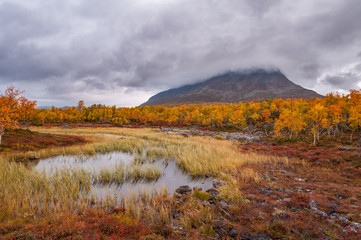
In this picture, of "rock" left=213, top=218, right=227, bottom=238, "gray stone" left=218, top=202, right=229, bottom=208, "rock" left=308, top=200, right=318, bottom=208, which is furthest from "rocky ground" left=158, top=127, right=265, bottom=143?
"rock" left=213, top=218, right=227, bottom=238

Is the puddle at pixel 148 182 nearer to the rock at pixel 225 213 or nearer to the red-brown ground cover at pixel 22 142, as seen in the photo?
the rock at pixel 225 213

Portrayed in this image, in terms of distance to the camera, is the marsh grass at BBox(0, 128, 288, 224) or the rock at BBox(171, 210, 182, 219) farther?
the rock at BBox(171, 210, 182, 219)

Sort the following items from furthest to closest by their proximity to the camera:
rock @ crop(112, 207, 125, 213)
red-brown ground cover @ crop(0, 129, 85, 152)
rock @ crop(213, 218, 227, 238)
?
red-brown ground cover @ crop(0, 129, 85, 152) < rock @ crop(112, 207, 125, 213) < rock @ crop(213, 218, 227, 238)

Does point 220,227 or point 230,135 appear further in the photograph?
point 230,135

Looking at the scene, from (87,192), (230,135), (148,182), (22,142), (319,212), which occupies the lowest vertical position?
(230,135)

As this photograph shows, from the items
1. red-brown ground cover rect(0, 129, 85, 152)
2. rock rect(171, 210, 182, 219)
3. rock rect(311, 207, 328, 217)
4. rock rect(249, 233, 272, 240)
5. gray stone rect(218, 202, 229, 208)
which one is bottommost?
rock rect(171, 210, 182, 219)

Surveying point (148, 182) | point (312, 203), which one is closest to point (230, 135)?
point (148, 182)

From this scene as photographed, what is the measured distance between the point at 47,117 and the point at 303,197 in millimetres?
121610

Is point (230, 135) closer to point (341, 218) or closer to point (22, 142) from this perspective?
point (341, 218)

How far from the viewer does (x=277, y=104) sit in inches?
3787

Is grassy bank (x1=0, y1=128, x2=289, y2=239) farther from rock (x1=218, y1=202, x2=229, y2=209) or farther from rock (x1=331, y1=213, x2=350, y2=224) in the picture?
rock (x1=331, y1=213, x2=350, y2=224)

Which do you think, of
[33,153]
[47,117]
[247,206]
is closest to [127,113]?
[47,117]

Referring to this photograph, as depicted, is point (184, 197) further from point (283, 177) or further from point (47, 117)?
point (47, 117)

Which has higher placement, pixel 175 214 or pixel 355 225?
pixel 355 225
